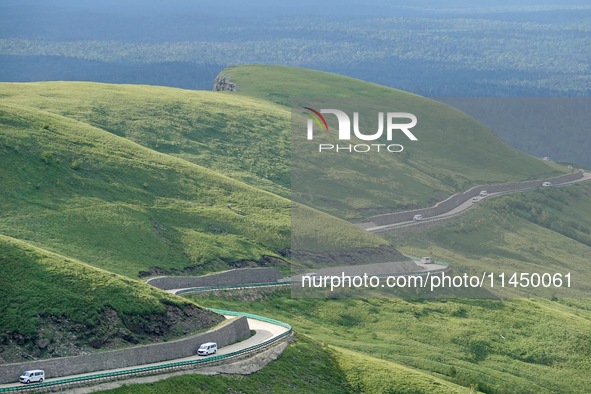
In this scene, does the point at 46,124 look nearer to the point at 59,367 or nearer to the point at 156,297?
the point at 156,297

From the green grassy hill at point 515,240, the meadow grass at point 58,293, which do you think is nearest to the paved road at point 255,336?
the meadow grass at point 58,293

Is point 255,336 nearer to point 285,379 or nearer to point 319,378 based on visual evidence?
point 319,378

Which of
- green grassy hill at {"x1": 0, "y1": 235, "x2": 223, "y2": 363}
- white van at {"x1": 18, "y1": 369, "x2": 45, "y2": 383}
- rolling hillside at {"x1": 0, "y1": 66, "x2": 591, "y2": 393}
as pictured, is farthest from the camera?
rolling hillside at {"x1": 0, "y1": 66, "x2": 591, "y2": 393}

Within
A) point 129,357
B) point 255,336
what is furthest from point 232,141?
point 129,357

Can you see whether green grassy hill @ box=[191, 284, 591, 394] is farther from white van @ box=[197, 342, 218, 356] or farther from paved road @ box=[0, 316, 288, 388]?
white van @ box=[197, 342, 218, 356]

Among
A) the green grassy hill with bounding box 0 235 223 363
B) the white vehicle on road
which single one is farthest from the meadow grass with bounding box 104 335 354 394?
the white vehicle on road

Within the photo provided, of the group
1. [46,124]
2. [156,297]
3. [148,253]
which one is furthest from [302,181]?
[156,297]
